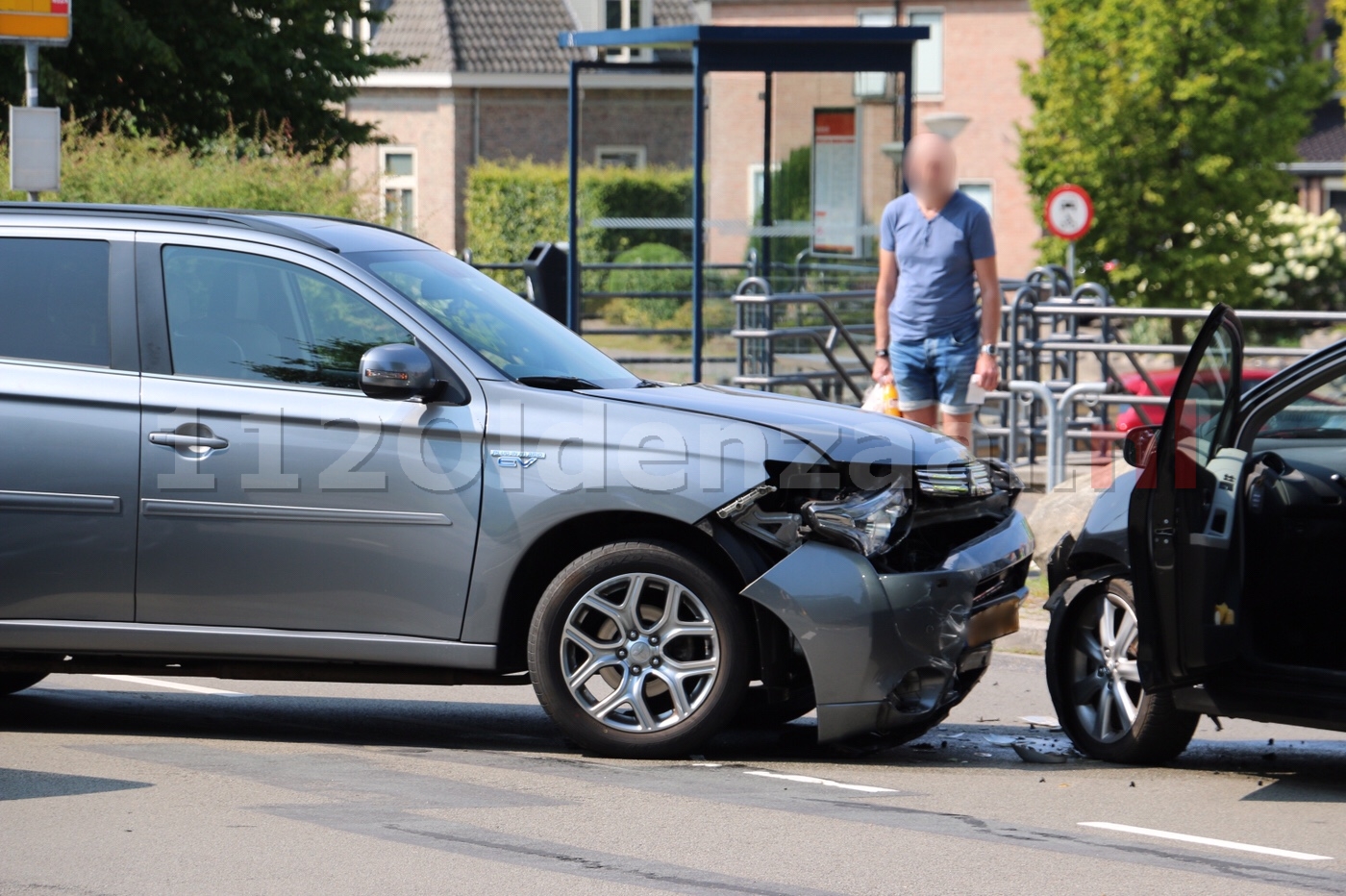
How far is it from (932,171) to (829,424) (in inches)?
148

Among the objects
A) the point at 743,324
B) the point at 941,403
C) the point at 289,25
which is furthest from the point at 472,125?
the point at 941,403

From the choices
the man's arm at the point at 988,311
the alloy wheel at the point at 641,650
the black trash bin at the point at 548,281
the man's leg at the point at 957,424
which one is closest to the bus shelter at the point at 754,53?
the black trash bin at the point at 548,281

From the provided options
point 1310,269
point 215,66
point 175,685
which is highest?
point 215,66

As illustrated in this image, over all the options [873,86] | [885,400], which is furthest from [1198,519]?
[873,86]

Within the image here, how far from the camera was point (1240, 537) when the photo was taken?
19.0 feet

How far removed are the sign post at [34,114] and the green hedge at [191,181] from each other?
2.15 metres

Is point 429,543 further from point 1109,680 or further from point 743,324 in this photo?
point 743,324

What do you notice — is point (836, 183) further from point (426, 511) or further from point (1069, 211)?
point (426, 511)

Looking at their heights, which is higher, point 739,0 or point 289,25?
point 739,0

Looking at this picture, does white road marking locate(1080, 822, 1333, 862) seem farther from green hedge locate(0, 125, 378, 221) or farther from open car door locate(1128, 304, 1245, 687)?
green hedge locate(0, 125, 378, 221)

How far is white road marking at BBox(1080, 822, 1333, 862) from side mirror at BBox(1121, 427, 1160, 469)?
3.93ft

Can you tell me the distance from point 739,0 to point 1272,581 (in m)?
39.2

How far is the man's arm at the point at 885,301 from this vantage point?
9.85 m

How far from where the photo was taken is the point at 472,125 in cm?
4466
